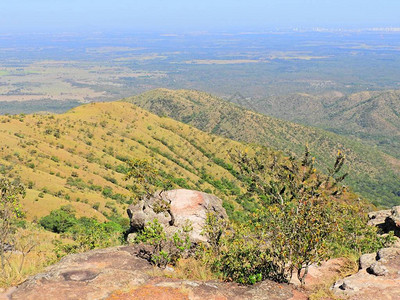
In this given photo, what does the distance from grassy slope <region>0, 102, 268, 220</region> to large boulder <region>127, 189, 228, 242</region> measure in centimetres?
1502

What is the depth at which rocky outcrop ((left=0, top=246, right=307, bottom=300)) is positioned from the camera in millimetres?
11327

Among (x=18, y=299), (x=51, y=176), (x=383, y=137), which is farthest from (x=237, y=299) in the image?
(x=383, y=137)

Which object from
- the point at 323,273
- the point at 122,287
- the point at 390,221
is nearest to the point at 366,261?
the point at 323,273

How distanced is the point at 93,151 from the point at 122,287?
1894 inches

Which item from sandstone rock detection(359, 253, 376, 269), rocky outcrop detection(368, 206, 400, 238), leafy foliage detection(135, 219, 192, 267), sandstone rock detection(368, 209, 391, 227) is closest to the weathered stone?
sandstone rock detection(359, 253, 376, 269)

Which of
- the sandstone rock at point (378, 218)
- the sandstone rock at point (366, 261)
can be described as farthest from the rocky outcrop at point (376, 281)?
the sandstone rock at point (378, 218)

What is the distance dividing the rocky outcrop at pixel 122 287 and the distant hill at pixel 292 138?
9611cm

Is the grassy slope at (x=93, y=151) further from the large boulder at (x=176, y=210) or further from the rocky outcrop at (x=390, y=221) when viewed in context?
the rocky outcrop at (x=390, y=221)

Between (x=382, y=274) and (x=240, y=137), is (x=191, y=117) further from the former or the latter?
(x=382, y=274)

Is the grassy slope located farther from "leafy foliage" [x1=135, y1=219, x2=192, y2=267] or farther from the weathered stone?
the weathered stone

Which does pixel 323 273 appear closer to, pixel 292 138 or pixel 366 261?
pixel 366 261

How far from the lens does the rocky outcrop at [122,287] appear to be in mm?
11327

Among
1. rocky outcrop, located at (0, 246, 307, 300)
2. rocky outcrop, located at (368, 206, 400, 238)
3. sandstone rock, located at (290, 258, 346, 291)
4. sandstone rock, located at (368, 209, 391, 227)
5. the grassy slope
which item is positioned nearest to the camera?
rocky outcrop, located at (0, 246, 307, 300)

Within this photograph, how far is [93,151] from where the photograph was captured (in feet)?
188
